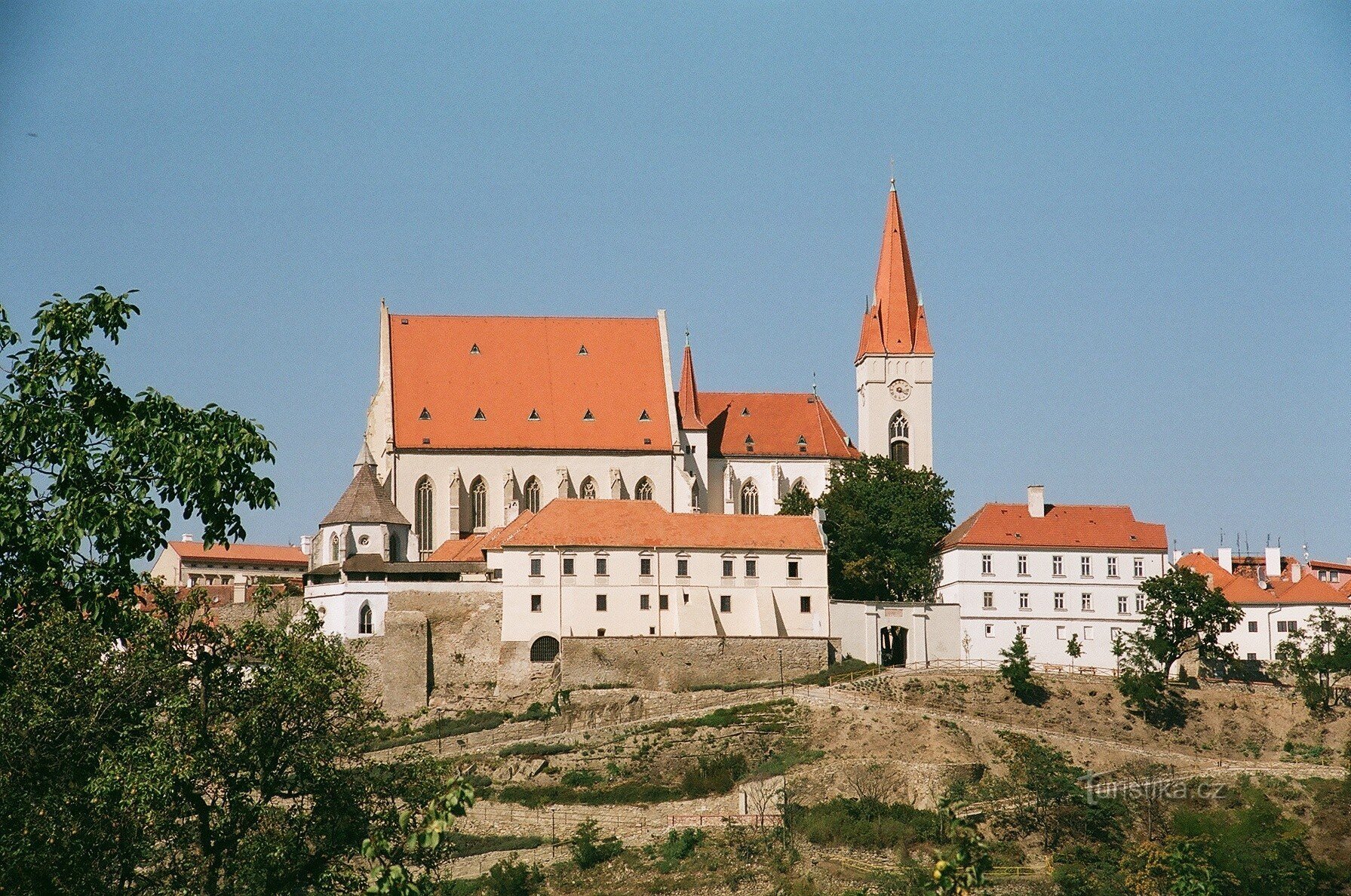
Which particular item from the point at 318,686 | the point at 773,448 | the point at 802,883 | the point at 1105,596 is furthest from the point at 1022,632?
the point at 318,686

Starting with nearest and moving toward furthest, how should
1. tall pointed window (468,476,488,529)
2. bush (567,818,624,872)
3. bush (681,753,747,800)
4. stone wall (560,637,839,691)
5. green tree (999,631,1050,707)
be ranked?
bush (567,818,624,872) → bush (681,753,747,800) → stone wall (560,637,839,691) → green tree (999,631,1050,707) → tall pointed window (468,476,488,529)

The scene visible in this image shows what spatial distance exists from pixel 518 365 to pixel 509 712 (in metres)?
26.4

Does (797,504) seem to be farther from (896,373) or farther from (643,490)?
(896,373)

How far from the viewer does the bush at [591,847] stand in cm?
5850

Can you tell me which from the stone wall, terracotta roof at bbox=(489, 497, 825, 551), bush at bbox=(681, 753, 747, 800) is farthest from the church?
bush at bbox=(681, 753, 747, 800)

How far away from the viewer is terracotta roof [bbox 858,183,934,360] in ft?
332

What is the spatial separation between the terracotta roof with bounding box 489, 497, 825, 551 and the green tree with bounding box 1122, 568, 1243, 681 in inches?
561

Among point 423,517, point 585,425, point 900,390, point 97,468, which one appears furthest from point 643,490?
Answer: point 97,468

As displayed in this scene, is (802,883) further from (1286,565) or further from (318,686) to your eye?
(1286,565)

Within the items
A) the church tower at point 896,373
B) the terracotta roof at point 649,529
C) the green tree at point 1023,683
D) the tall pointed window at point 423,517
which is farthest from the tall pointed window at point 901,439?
the tall pointed window at point 423,517

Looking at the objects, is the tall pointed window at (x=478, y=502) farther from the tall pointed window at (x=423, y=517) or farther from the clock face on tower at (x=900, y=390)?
the clock face on tower at (x=900, y=390)

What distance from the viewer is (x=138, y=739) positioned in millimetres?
30031

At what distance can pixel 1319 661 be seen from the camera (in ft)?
250

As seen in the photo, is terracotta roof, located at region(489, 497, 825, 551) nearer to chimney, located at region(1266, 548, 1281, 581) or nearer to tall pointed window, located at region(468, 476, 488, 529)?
tall pointed window, located at region(468, 476, 488, 529)
